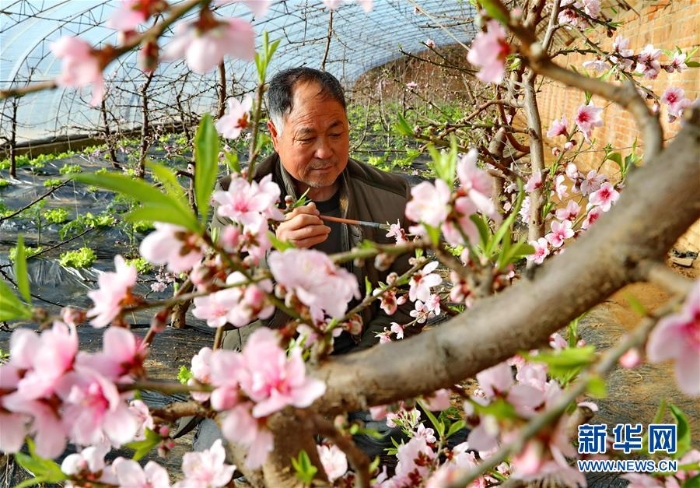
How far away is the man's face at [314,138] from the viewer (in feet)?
6.32

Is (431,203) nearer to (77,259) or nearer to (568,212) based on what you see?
(568,212)

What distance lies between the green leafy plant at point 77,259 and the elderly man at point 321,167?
2794mm

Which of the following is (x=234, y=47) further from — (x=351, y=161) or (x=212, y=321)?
(x=351, y=161)

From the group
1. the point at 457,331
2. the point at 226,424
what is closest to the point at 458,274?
the point at 457,331

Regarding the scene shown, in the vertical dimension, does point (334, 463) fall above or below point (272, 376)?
below

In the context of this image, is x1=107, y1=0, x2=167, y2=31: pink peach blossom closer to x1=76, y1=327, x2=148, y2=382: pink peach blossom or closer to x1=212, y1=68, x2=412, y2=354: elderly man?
x1=76, y1=327, x2=148, y2=382: pink peach blossom

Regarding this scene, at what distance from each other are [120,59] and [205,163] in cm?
567

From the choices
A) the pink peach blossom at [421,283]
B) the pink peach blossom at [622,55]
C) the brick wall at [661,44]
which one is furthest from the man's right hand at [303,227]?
the brick wall at [661,44]

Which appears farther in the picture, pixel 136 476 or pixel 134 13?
pixel 136 476

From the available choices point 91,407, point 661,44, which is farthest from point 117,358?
point 661,44

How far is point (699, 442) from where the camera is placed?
7.30ft

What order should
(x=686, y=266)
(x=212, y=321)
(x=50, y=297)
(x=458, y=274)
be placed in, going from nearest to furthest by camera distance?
1. (x=458, y=274)
2. (x=212, y=321)
3. (x=50, y=297)
4. (x=686, y=266)

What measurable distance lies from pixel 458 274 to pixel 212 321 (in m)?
0.33

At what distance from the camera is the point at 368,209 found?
2252mm
